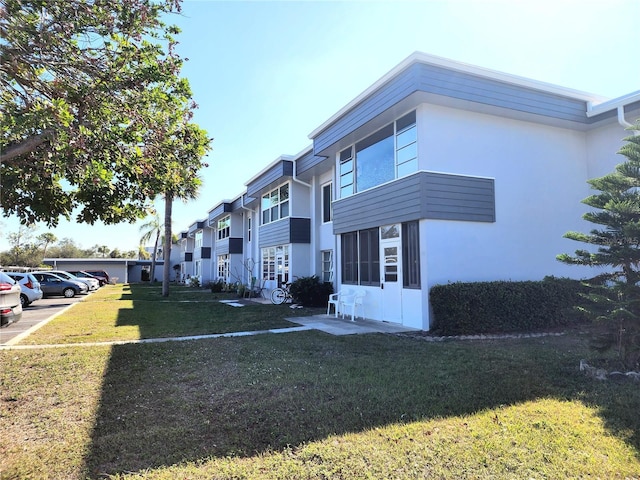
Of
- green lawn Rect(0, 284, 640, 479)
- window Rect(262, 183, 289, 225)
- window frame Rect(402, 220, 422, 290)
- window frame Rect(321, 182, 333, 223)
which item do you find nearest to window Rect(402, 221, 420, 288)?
window frame Rect(402, 220, 422, 290)

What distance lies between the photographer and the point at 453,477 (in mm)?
3152

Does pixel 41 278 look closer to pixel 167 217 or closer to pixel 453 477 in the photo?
pixel 167 217

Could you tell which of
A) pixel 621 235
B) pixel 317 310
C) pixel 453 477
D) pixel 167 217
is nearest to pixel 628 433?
pixel 453 477

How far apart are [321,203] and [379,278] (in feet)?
21.5

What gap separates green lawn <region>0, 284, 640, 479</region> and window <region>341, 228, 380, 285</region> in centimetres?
487

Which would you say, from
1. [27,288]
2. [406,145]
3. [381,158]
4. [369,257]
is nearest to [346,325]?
[369,257]

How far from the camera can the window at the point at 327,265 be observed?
16.6 metres

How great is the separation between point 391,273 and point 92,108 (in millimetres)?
8214

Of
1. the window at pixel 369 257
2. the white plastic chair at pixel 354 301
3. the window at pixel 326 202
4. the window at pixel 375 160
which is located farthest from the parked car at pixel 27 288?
the window at pixel 375 160

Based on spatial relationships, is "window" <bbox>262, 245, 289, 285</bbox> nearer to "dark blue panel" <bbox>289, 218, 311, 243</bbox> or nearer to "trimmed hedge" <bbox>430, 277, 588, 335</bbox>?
"dark blue panel" <bbox>289, 218, 311, 243</bbox>

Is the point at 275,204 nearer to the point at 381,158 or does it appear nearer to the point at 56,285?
the point at 381,158

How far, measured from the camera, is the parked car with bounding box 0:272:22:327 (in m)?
8.02

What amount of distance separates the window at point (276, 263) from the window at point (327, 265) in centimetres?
190

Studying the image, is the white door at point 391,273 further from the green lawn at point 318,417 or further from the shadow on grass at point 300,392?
the green lawn at point 318,417
